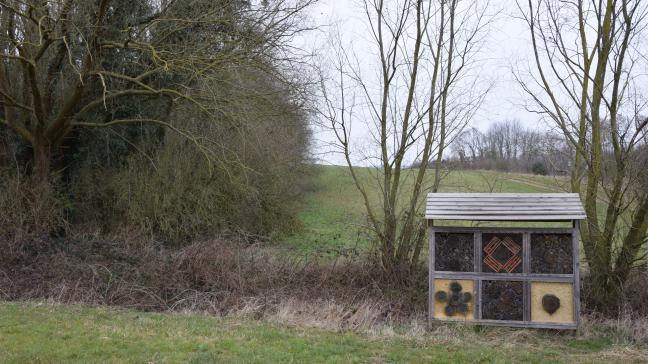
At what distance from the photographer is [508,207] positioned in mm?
A: 9047

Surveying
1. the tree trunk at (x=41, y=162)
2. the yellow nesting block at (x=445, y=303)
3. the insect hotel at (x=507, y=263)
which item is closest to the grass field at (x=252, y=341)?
the yellow nesting block at (x=445, y=303)

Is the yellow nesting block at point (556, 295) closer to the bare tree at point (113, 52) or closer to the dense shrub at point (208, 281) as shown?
the dense shrub at point (208, 281)

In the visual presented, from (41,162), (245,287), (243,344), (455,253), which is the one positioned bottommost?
(243,344)

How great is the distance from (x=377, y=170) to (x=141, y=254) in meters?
5.46

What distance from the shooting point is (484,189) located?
1252 cm

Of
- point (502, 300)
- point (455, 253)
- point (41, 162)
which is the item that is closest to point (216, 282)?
point (455, 253)

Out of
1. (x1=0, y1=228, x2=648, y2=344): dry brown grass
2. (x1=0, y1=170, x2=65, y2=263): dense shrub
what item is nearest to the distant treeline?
(x1=0, y1=228, x2=648, y2=344): dry brown grass

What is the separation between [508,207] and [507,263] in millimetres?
864

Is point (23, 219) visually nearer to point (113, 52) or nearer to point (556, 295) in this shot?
point (113, 52)

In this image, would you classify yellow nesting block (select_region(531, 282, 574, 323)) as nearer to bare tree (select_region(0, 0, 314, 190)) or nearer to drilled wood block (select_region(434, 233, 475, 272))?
drilled wood block (select_region(434, 233, 475, 272))

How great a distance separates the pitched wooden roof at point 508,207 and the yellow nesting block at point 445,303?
1014 mm

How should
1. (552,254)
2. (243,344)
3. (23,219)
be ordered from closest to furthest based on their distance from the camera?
1. (243,344)
2. (552,254)
3. (23,219)

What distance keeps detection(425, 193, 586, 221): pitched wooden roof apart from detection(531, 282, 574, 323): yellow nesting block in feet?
3.29

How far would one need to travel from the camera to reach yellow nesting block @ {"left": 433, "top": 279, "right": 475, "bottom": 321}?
30.0ft
